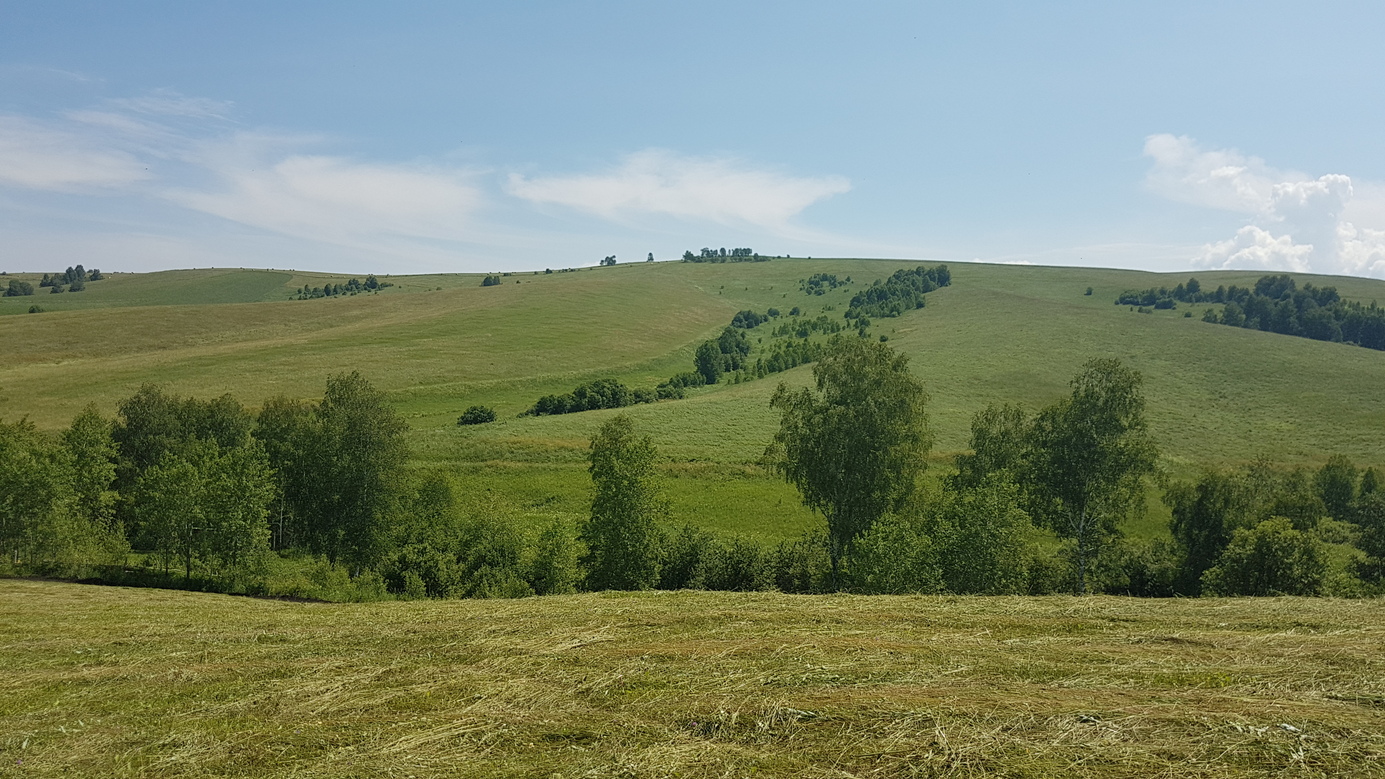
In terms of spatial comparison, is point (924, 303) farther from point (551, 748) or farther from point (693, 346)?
point (551, 748)

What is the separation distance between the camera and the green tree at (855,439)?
41.8 m

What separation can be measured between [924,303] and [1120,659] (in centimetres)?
17160

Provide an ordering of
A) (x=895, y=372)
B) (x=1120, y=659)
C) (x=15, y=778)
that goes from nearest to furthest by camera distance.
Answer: (x=15, y=778), (x=1120, y=659), (x=895, y=372)

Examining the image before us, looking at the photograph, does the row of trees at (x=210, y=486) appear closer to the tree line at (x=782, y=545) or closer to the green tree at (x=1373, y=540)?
the tree line at (x=782, y=545)

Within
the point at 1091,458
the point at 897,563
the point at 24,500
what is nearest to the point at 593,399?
the point at 24,500

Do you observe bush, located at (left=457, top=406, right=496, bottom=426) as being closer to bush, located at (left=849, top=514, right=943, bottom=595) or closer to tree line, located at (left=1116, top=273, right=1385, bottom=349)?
bush, located at (left=849, top=514, right=943, bottom=595)

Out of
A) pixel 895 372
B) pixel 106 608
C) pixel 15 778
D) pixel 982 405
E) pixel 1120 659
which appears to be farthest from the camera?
pixel 982 405

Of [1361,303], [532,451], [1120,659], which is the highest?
[1361,303]

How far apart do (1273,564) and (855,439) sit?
2394 cm

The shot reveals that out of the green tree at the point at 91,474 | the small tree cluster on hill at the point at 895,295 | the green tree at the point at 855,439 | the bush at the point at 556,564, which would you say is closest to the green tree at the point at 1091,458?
the green tree at the point at 855,439

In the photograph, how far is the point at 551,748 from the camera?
10211mm

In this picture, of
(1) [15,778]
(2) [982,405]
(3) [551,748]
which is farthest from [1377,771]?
(2) [982,405]

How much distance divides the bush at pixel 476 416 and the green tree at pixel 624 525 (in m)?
59.9

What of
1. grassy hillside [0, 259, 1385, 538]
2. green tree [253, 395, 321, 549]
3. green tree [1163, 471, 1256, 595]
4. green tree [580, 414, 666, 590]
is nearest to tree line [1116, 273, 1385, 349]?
grassy hillside [0, 259, 1385, 538]
